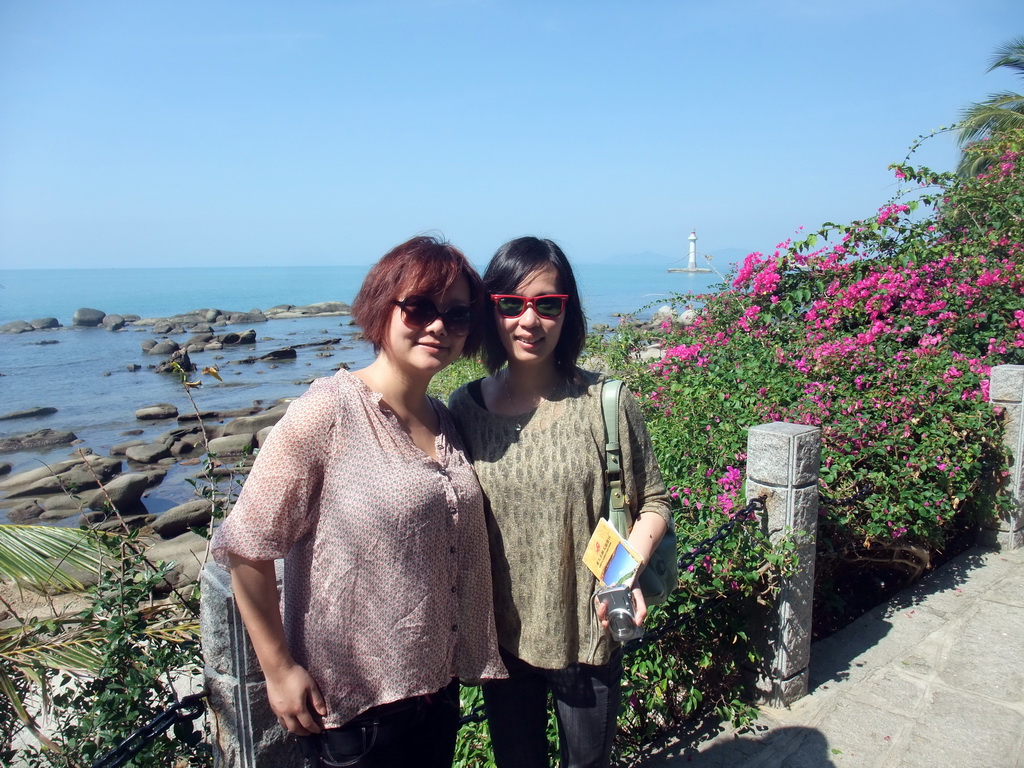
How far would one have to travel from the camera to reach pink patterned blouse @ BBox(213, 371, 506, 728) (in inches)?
62.4

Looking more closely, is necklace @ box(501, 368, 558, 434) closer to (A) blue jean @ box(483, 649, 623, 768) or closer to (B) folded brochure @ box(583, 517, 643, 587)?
(B) folded brochure @ box(583, 517, 643, 587)

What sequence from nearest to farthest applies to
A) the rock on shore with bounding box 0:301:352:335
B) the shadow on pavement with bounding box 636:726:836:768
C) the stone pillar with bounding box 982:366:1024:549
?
the shadow on pavement with bounding box 636:726:836:768
the stone pillar with bounding box 982:366:1024:549
the rock on shore with bounding box 0:301:352:335

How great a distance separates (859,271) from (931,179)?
5.21 feet

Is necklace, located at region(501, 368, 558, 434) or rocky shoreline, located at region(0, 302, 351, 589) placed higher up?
necklace, located at region(501, 368, 558, 434)

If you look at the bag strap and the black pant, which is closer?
the black pant

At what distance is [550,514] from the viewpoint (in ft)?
6.33

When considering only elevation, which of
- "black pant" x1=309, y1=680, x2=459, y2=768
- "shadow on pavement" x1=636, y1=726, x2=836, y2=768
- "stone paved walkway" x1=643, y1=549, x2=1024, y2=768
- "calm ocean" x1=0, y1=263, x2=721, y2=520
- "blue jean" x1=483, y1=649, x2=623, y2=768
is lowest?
"calm ocean" x1=0, y1=263, x2=721, y2=520

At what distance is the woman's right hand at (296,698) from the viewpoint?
5.40 ft

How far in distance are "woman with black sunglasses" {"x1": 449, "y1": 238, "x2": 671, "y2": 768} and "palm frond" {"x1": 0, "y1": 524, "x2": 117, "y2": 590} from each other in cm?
161

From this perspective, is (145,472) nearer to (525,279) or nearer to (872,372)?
(872,372)

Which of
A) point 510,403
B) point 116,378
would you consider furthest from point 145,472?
point 116,378

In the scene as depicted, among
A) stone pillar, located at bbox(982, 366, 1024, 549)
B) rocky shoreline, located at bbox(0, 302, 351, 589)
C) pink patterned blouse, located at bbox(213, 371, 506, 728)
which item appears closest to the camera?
pink patterned blouse, located at bbox(213, 371, 506, 728)

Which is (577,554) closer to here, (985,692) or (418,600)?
(418,600)

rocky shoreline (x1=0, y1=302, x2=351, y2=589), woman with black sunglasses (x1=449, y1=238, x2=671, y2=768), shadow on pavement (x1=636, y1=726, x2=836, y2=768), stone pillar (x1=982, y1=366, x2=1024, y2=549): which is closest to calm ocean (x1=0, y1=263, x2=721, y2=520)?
rocky shoreline (x1=0, y1=302, x2=351, y2=589)
